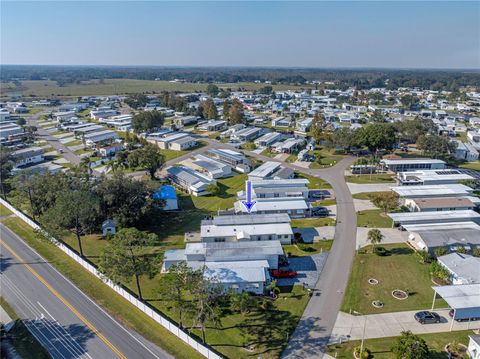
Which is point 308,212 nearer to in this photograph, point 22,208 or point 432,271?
point 432,271

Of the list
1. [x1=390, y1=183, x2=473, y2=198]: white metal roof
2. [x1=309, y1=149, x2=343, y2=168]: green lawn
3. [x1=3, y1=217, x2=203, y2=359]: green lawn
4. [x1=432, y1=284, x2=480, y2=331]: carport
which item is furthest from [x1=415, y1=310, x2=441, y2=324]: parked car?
[x1=309, y1=149, x2=343, y2=168]: green lawn

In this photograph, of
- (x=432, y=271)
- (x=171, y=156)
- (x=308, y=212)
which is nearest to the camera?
(x=432, y=271)

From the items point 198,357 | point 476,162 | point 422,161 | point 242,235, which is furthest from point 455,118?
point 198,357

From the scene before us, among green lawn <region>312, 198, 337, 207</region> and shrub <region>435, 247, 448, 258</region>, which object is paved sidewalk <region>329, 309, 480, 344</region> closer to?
shrub <region>435, 247, 448, 258</region>

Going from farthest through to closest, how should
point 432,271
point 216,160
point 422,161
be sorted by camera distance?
point 216,160, point 422,161, point 432,271

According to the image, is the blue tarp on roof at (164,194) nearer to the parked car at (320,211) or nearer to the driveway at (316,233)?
the driveway at (316,233)

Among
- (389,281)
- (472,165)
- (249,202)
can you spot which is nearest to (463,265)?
(389,281)
